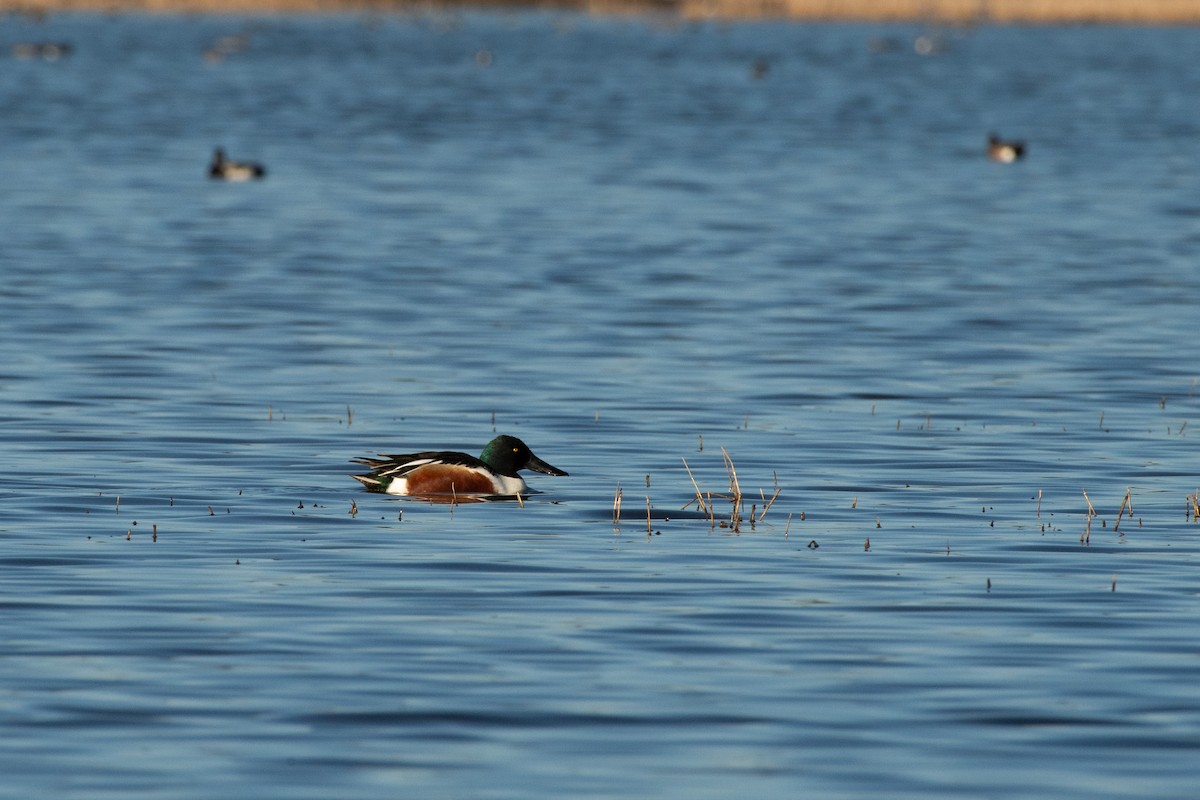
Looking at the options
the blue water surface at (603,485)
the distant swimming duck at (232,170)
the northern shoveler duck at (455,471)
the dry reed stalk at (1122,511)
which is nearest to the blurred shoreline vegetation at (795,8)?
the distant swimming duck at (232,170)

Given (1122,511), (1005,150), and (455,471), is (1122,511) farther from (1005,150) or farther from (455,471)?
(1005,150)

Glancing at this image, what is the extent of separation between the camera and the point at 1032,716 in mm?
Answer: 9883

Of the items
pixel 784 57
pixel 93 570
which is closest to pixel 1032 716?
pixel 93 570

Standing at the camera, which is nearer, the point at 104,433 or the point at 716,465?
the point at 716,465

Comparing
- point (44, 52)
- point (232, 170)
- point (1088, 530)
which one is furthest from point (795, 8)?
point (1088, 530)

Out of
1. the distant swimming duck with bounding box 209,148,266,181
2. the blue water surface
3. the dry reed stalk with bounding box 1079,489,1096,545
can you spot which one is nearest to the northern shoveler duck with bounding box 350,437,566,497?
the blue water surface

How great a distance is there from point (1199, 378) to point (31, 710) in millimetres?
14301

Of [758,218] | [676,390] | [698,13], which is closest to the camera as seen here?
Result: [676,390]

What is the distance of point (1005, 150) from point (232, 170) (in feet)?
54.9

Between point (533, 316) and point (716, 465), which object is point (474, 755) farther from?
point (533, 316)

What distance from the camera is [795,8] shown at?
113m

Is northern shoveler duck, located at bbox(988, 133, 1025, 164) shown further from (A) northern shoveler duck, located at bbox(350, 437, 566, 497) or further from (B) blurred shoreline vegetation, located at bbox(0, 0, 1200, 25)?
(B) blurred shoreline vegetation, located at bbox(0, 0, 1200, 25)

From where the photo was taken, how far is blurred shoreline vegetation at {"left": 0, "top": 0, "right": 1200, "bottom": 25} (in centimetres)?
10838

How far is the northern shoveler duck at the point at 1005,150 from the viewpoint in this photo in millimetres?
50438
